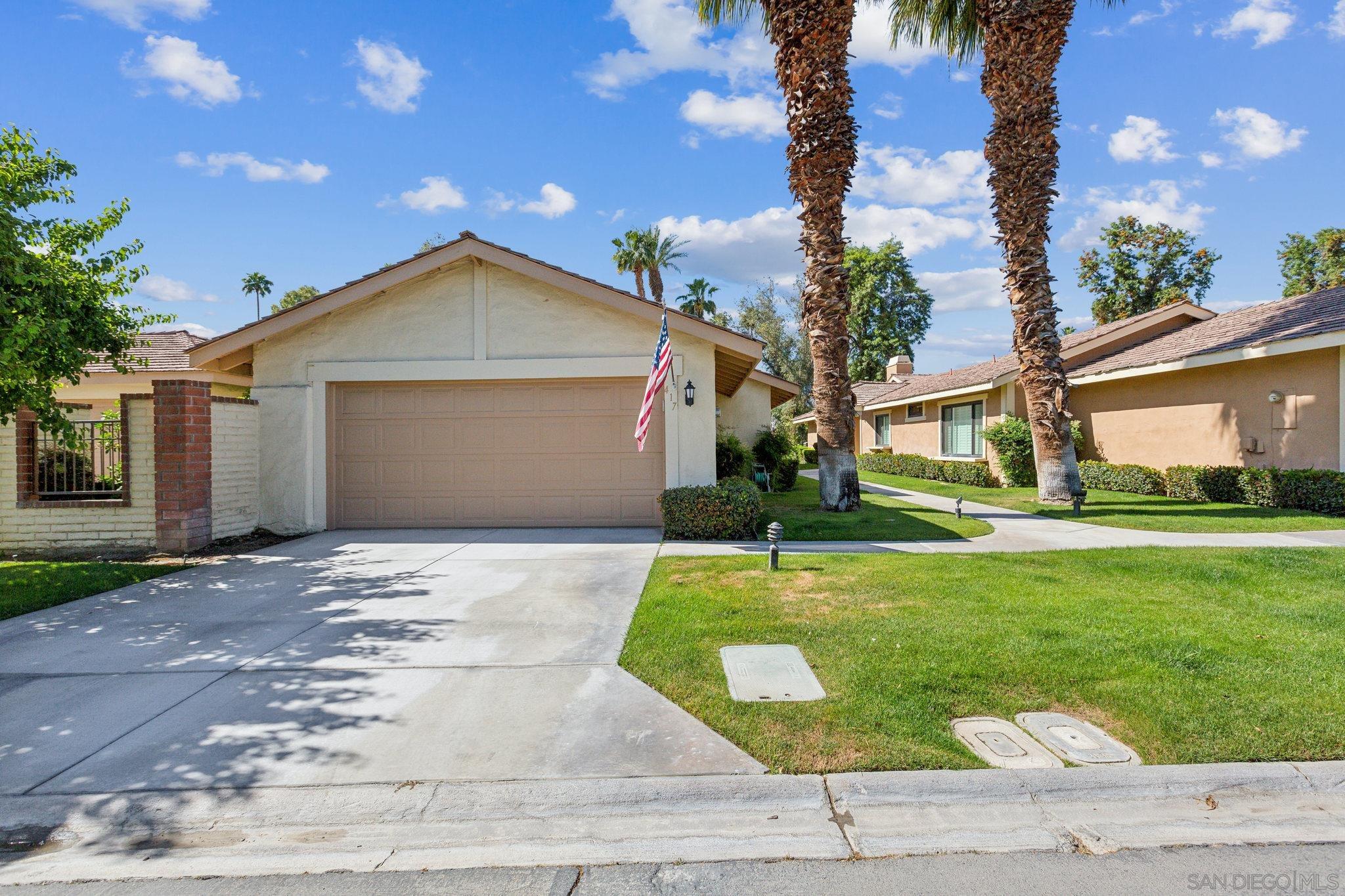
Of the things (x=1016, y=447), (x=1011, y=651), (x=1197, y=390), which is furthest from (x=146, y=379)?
(x=1197, y=390)

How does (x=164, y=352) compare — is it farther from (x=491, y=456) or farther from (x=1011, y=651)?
(x=1011, y=651)

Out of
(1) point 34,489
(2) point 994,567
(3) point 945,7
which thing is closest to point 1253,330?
(3) point 945,7

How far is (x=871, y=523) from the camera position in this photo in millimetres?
11203

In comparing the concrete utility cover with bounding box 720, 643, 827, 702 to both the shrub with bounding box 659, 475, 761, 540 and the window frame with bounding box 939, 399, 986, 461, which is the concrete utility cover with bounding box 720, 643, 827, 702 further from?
the window frame with bounding box 939, 399, 986, 461

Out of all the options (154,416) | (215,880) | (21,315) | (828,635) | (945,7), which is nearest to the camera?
(215,880)

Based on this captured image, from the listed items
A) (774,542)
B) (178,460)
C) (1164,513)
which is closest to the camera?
(774,542)

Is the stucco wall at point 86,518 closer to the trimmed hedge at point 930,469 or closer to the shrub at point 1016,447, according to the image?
the shrub at point 1016,447

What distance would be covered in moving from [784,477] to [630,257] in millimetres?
23348

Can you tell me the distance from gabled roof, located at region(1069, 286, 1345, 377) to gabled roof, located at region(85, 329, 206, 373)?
63.7 feet

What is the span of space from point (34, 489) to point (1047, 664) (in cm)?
1265

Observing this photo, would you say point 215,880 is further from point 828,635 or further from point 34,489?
point 34,489

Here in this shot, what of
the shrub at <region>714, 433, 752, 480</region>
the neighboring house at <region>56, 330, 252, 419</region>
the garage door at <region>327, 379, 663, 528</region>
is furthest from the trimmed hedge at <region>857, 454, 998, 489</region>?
the neighboring house at <region>56, 330, 252, 419</region>

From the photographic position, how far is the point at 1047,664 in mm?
4719

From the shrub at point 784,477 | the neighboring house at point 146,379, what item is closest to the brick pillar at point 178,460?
the neighboring house at point 146,379
